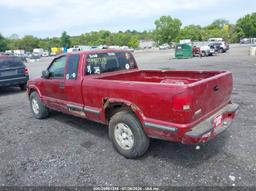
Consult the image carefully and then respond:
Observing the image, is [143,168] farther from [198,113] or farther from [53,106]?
[53,106]

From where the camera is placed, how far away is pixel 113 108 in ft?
14.3

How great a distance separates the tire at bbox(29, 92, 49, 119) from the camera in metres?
6.49

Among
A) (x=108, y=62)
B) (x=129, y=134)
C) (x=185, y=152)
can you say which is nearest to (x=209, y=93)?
(x=185, y=152)

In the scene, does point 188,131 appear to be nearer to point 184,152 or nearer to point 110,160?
point 184,152

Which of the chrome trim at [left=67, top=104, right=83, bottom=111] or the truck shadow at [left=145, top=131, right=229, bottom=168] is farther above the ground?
the chrome trim at [left=67, top=104, right=83, bottom=111]

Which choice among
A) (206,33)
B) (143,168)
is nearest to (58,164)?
(143,168)

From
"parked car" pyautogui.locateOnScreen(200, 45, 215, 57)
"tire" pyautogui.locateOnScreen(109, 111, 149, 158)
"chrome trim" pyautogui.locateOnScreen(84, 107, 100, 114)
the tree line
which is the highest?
the tree line

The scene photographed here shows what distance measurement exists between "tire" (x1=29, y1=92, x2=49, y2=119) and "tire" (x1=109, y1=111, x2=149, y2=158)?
295cm

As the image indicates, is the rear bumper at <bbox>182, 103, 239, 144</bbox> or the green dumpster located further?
the green dumpster

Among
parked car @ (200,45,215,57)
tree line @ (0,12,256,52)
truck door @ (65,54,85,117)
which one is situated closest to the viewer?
truck door @ (65,54,85,117)

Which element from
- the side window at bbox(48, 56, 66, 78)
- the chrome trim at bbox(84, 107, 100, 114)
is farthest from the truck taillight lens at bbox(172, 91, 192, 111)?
the side window at bbox(48, 56, 66, 78)

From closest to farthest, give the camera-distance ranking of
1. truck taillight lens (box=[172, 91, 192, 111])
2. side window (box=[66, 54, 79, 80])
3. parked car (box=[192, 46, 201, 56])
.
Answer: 1. truck taillight lens (box=[172, 91, 192, 111])
2. side window (box=[66, 54, 79, 80])
3. parked car (box=[192, 46, 201, 56])

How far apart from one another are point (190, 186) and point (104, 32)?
121m

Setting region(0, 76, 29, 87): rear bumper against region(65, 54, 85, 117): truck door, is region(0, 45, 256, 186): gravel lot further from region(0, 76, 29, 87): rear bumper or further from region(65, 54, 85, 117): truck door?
region(0, 76, 29, 87): rear bumper
